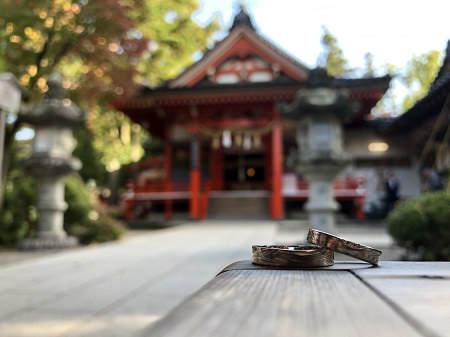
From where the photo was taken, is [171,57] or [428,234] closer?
[428,234]

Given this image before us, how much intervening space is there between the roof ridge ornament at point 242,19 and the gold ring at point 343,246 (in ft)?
55.8

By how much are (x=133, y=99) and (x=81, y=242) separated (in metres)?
7.33

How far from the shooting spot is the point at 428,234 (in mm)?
5957

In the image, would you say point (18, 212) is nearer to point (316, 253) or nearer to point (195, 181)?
point (195, 181)

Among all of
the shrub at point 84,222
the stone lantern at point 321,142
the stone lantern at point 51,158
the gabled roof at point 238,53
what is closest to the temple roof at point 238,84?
the gabled roof at point 238,53

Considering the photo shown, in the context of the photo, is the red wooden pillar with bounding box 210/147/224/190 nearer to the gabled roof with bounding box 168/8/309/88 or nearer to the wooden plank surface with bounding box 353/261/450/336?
the gabled roof with bounding box 168/8/309/88

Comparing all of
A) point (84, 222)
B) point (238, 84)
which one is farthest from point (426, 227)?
point (238, 84)

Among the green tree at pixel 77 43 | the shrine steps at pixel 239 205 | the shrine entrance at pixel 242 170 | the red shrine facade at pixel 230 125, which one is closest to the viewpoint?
the green tree at pixel 77 43

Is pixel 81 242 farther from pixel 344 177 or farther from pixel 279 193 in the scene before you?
pixel 344 177

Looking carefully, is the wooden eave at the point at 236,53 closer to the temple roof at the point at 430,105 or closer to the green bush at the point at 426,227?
the temple roof at the point at 430,105

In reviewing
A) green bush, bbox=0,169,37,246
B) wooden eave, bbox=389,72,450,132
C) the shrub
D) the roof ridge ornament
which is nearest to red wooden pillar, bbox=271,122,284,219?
wooden eave, bbox=389,72,450,132

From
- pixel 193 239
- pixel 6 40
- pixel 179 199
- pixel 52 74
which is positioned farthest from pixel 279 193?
pixel 6 40

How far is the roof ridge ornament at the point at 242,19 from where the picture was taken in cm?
1750

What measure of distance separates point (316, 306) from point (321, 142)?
755cm
